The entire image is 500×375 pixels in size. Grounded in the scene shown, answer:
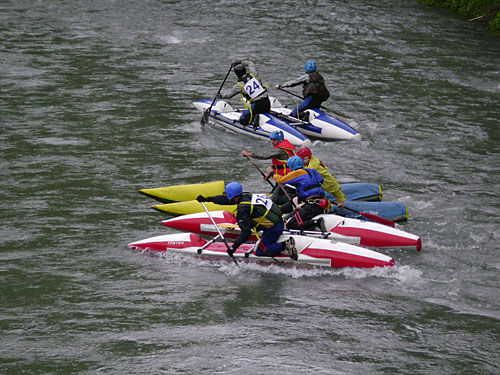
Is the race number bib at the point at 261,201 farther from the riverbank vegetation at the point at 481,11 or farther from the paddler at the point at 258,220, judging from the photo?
the riverbank vegetation at the point at 481,11

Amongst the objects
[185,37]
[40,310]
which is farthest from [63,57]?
[40,310]

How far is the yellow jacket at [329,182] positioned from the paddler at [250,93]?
459cm

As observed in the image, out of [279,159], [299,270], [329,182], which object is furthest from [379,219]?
[279,159]

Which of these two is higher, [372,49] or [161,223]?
[372,49]

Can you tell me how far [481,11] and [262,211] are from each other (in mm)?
21071

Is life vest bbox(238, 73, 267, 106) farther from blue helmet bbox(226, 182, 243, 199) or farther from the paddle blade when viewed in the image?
blue helmet bbox(226, 182, 243, 199)

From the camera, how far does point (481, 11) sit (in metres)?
28.9

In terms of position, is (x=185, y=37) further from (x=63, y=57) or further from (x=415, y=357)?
(x=415, y=357)

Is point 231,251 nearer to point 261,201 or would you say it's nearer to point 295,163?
point 261,201

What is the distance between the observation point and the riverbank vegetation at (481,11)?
27234mm

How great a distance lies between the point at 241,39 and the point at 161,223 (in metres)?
14.9

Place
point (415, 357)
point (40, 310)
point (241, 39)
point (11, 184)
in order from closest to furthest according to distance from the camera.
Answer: point (415, 357) < point (40, 310) < point (11, 184) < point (241, 39)

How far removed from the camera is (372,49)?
2575cm

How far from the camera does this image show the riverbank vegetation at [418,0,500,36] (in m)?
27.2
